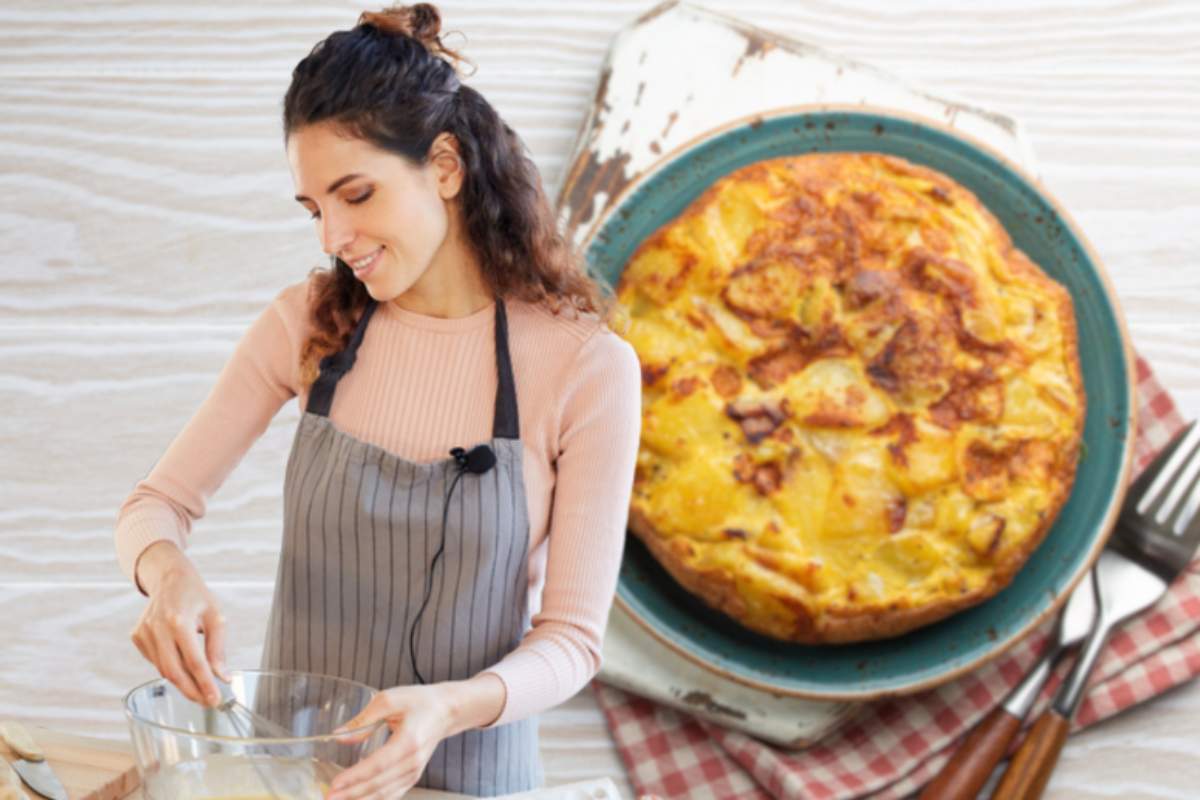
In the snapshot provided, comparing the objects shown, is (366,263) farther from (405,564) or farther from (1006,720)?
(1006,720)

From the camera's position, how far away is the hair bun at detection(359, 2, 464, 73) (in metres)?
1.19

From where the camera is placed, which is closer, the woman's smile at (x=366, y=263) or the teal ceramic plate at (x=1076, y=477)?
the woman's smile at (x=366, y=263)

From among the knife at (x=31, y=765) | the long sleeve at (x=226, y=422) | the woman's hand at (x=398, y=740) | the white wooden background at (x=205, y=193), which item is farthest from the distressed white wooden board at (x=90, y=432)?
the woman's hand at (x=398, y=740)

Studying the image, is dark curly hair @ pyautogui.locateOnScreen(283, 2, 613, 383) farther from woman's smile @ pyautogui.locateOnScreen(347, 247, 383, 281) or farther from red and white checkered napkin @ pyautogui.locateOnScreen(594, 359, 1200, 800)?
red and white checkered napkin @ pyautogui.locateOnScreen(594, 359, 1200, 800)

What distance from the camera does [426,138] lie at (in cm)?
120

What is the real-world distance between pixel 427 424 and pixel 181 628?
31 cm

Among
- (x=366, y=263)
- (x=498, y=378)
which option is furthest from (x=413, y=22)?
(x=498, y=378)

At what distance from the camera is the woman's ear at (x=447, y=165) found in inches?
48.3

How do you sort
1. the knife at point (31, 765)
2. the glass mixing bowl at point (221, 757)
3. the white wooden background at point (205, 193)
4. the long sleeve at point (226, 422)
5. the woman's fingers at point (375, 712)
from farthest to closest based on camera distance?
1. the white wooden background at point (205, 193)
2. the long sleeve at point (226, 422)
3. the knife at point (31, 765)
4. the woman's fingers at point (375, 712)
5. the glass mixing bowl at point (221, 757)

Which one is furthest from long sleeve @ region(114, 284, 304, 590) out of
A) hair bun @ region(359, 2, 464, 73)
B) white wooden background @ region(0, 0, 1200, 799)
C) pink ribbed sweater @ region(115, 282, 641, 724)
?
white wooden background @ region(0, 0, 1200, 799)

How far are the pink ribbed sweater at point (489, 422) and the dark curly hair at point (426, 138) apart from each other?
0.03 m

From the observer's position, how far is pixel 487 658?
51.9 inches

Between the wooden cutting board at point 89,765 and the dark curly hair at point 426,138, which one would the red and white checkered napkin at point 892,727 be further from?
the wooden cutting board at point 89,765

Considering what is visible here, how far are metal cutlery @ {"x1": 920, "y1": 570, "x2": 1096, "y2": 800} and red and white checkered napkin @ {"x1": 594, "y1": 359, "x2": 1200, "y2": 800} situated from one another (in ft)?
0.11
